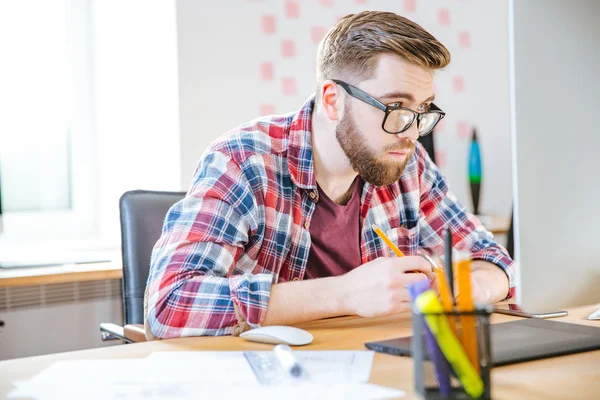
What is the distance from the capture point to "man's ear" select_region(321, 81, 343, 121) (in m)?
1.52

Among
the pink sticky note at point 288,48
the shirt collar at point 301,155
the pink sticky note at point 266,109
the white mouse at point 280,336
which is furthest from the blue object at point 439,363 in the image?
the pink sticky note at point 288,48

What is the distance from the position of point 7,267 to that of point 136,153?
727 millimetres

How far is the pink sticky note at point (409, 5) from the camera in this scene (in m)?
3.13

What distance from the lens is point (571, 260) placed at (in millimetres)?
869

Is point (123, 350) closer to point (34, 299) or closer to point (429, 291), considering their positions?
point (429, 291)

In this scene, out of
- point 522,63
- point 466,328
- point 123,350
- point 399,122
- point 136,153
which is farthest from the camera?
point 136,153

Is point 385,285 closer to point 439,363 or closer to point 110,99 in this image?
point 439,363

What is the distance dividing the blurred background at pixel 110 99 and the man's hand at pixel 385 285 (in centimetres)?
157

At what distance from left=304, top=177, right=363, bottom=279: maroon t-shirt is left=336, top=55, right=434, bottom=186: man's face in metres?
0.10

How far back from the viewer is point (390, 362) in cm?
91

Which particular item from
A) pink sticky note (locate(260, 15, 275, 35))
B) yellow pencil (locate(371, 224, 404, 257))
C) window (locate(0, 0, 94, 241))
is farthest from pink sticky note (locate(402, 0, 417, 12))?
yellow pencil (locate(371, 224, 404, 257))

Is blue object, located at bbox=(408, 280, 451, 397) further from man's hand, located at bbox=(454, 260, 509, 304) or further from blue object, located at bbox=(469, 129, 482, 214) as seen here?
blue object, located at bbox=(469, 129, 482, 214)

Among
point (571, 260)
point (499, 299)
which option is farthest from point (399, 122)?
point (571, 260)

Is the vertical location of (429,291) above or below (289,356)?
above
